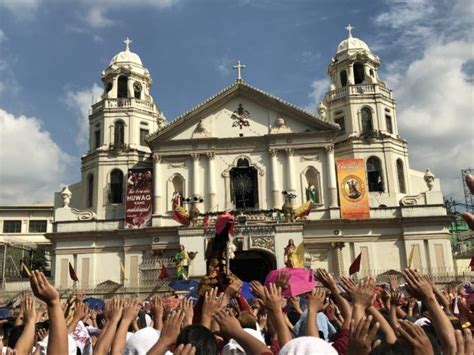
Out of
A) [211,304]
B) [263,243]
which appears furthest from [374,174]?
[211,304]

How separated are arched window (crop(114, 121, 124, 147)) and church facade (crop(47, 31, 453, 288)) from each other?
0.29ft

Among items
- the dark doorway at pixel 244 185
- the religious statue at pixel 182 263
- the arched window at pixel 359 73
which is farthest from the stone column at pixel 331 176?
the religious statue at pixel 182 263

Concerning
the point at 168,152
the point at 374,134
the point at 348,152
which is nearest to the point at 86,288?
the point at 168,152

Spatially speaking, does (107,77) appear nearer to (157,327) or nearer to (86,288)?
(86,288)

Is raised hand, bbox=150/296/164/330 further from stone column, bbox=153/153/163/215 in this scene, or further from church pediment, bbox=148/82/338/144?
church pediment, bbox=148/82/338/144

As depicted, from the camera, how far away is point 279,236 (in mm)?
35625

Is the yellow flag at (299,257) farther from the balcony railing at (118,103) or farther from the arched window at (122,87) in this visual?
the arched window at (122,87)

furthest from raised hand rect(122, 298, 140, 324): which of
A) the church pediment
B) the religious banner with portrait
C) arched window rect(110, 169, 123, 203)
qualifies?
arched window rect(110, 169, 123, 203)

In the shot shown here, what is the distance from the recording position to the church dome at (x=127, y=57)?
47.0 metres

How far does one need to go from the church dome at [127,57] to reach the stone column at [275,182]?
17071 mm

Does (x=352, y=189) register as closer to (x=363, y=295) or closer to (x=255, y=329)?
(x=255, y=329)

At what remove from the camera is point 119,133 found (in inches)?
1752

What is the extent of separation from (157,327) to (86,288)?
3416 centimetres

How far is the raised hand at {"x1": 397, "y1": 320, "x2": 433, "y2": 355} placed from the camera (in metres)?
3.17
